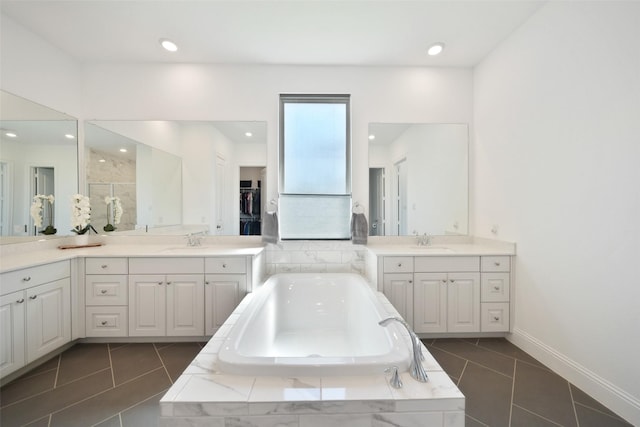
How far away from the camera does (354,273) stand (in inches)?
103

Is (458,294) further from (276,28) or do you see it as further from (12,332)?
(12,332)

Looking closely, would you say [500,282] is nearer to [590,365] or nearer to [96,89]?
[590,365]

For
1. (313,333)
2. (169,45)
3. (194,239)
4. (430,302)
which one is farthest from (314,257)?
(169,45)

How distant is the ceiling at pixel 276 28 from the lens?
6.39ft

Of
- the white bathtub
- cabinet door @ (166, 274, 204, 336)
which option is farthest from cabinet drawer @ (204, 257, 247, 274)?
the white bathtub

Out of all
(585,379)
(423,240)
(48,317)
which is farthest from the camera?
(423,240)

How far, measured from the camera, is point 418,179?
278cm

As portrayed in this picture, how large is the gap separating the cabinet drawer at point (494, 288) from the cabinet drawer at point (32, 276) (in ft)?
11.5

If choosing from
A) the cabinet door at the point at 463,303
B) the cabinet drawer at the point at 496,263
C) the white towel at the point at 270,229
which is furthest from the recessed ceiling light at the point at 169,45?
the cabinet drawer at the point at 496,263

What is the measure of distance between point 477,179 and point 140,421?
3.33 metres

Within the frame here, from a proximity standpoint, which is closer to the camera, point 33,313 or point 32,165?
point 33,313

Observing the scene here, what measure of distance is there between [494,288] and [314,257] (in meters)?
1.66

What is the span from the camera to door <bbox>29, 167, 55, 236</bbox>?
86.0 inches

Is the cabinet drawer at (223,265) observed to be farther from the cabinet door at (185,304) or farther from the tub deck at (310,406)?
the tub deck at (310,406)
